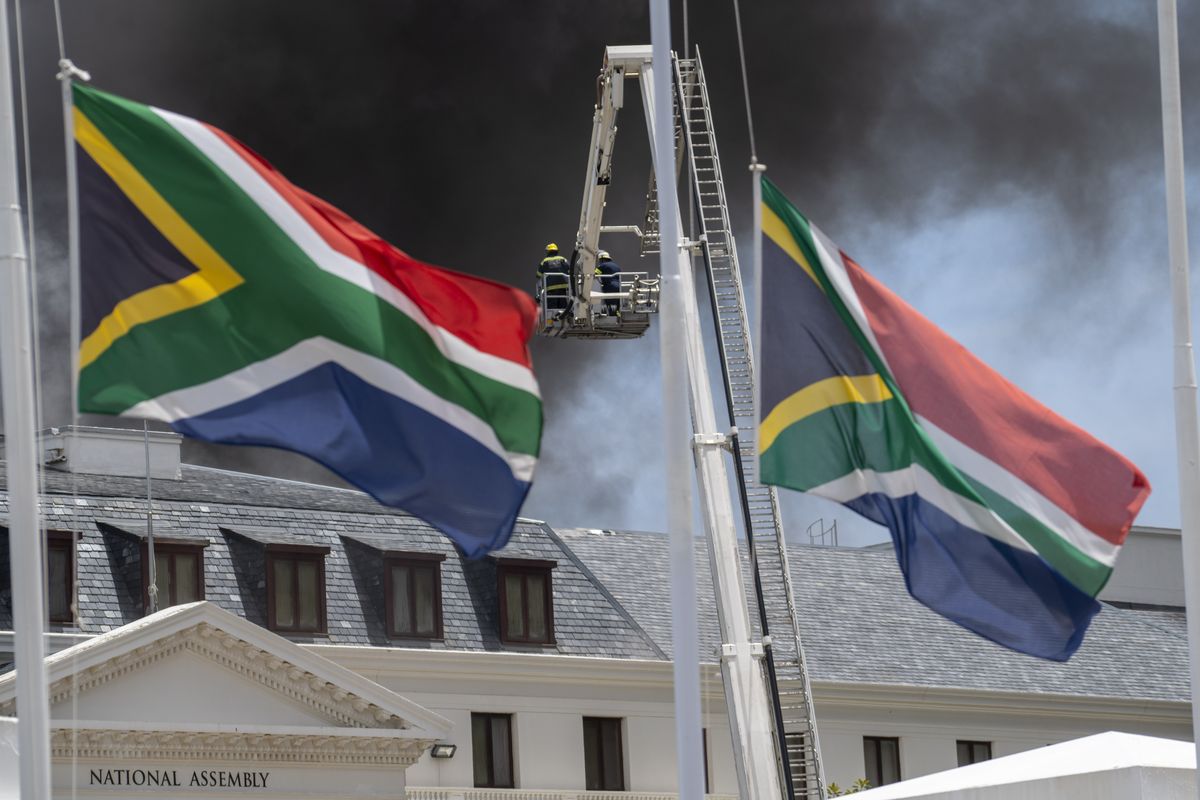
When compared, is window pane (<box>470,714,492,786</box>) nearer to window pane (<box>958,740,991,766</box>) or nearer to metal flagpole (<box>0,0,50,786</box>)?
window pane (<box>958,740,991,766</box>)

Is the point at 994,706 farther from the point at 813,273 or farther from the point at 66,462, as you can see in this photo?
the point at 813,273

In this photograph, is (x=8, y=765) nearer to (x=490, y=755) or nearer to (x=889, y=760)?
(x=490, y=755)

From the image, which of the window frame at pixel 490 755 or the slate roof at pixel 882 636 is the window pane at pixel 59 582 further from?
the slate roof at pixel 882 636

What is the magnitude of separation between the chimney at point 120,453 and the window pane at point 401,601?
18.4 ft

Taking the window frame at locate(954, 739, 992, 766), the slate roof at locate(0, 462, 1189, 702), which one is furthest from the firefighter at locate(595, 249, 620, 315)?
the window frame at locate(954, 739, 992, 766)

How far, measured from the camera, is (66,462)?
5366cm

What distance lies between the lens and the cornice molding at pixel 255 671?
146 ft

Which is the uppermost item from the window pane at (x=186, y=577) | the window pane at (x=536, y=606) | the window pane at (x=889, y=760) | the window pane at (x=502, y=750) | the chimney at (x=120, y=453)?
the chimney at (x=120, y=453)

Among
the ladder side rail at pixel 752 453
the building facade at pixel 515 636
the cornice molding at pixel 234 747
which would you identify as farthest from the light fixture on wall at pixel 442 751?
the ladder side rail at pixel 752 453

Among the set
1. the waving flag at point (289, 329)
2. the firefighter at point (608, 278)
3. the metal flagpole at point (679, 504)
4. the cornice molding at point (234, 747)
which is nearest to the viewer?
the waving flag at point (289, 329)

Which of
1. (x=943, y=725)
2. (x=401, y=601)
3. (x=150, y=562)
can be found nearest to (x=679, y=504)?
(x=150, y=562)

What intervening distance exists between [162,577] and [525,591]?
873cm

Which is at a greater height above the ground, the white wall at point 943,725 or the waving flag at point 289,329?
the waving flag at point 289,329

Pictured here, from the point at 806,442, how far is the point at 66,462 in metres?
35.7
